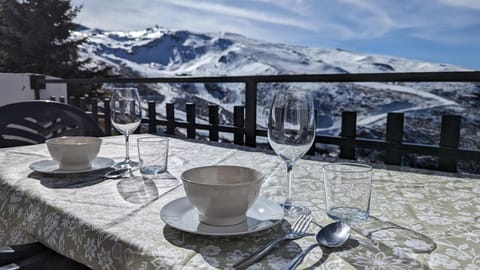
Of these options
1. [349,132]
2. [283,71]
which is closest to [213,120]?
[349,132]

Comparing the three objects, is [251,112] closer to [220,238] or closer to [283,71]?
[220,238]

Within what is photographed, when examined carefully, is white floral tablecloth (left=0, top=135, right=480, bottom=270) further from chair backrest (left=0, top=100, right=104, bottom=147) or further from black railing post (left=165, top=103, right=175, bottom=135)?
black railing post (left=165, top=103, right=175, bottom=135)

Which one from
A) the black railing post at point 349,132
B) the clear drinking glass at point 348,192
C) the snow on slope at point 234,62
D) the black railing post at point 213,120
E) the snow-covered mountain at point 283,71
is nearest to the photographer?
the clear drinking glass at point 348,192

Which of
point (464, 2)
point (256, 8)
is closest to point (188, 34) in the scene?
point (256, 8)

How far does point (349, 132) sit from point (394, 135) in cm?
20

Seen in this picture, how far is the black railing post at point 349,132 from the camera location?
1.58 metres

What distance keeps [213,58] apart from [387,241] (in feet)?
20.3

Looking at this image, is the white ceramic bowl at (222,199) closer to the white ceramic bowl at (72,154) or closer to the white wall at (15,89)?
the white ceramic bowl at (72,154)

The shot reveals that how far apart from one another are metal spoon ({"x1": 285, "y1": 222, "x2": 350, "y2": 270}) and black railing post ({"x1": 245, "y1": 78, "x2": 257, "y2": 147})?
1.30m

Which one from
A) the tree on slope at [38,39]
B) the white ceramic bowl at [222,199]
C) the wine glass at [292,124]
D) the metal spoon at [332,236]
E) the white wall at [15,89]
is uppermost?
the tree on slope at [38,39]

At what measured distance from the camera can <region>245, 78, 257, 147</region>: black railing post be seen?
1.78 meters

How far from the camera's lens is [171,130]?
238cm

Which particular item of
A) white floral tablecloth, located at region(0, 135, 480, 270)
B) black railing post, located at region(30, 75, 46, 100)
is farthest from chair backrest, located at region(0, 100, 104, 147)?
black railing post, located at region(30, 75, 46, 100)

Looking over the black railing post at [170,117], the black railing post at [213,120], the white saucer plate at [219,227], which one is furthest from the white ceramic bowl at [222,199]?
the black railing post at [170,117]
